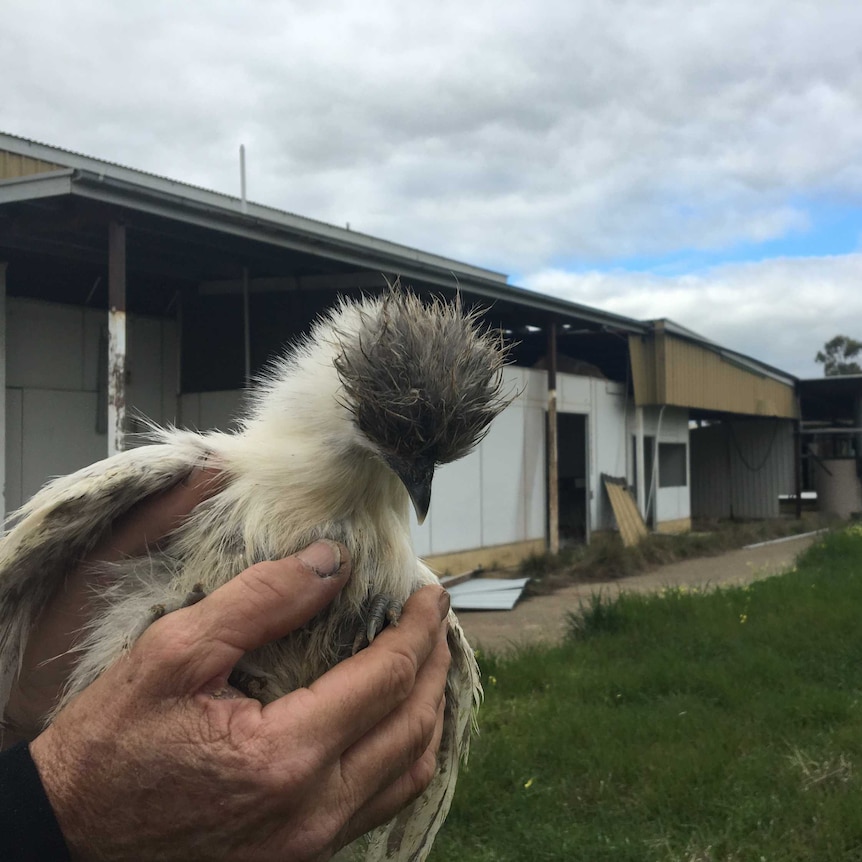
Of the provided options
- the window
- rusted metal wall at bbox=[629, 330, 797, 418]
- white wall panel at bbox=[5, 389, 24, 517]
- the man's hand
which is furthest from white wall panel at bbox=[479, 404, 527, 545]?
the man's hand

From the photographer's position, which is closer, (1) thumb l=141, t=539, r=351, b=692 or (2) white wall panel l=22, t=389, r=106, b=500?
(1) thumb l=141, t=539, r=351, b=692

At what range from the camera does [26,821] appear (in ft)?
4.93

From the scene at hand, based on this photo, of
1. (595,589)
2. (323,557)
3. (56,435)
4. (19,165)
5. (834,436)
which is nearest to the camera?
(323,557)

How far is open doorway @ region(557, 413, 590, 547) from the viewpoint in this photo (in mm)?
19234

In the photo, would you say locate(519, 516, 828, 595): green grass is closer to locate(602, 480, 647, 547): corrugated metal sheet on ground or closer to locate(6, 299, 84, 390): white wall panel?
A: locate(602, 480, 647, 547): corrugated metal sheet on ground

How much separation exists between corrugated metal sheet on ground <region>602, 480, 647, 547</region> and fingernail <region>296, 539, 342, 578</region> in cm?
1462

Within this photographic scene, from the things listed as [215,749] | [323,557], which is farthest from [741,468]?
[215,749]

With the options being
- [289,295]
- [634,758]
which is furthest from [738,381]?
[634,758]

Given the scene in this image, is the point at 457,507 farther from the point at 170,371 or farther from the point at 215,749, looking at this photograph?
the point at 215,749

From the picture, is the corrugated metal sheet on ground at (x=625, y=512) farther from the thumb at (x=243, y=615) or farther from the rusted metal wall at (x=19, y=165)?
the thumb at (x=243, y=615)

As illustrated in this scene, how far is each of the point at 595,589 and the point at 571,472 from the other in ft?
25.3

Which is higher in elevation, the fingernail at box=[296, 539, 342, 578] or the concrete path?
the fingernail at box=[296, 539, 342, 578]

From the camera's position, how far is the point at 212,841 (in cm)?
163

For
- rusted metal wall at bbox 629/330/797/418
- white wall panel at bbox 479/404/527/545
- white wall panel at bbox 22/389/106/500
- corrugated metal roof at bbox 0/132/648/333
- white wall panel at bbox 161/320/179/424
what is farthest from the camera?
rusted metal wall at bbox 629/330/797/418
